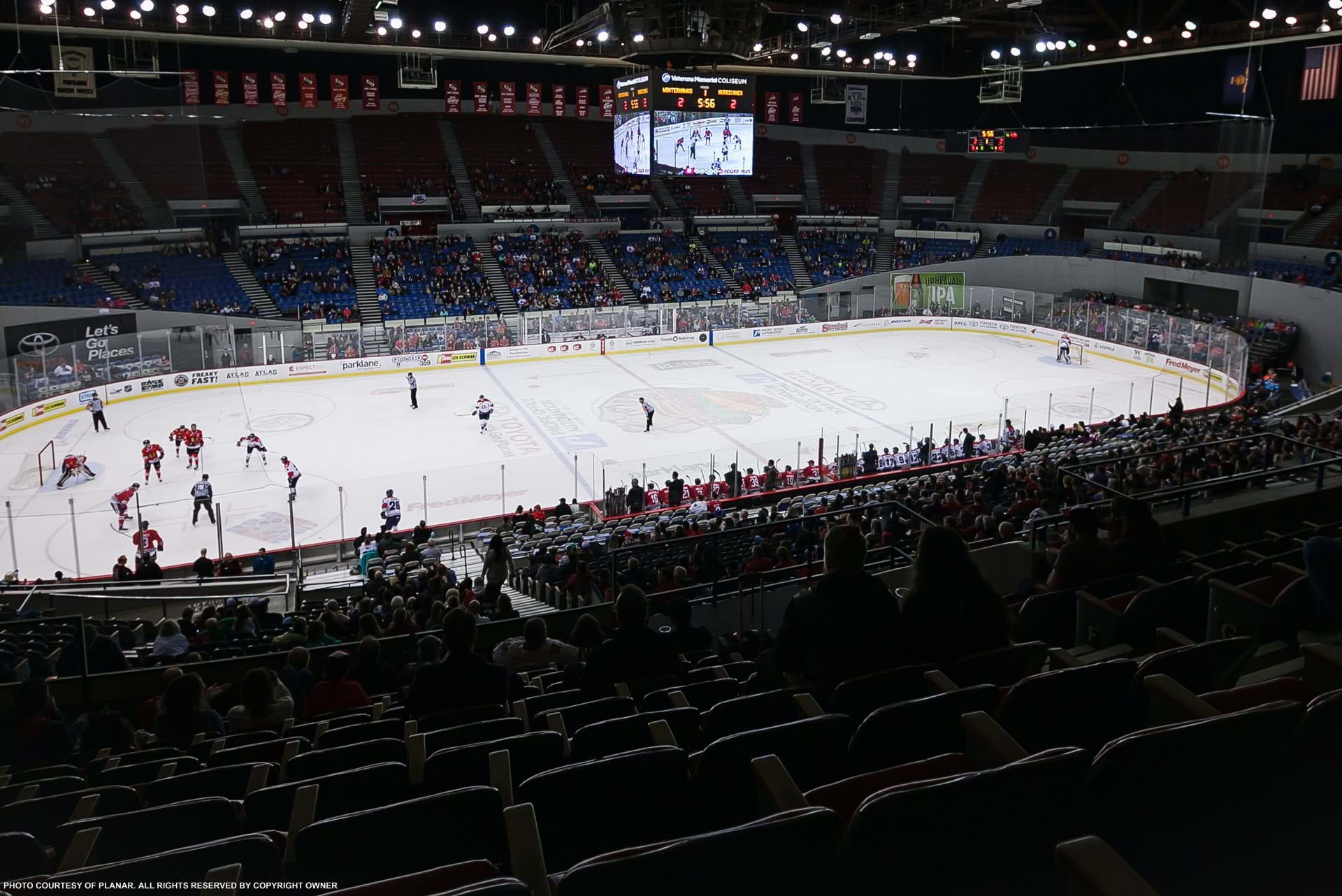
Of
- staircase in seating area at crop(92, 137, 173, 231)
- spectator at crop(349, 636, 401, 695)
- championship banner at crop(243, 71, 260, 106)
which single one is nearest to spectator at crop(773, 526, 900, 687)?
spectator at crop(349, 636, 401, 695)

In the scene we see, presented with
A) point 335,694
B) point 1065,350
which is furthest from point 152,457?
point 1065,350

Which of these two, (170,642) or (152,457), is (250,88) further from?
(170,642)

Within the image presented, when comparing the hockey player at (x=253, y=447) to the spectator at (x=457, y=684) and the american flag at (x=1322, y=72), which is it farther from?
the american flag at (x=1322, y=72)

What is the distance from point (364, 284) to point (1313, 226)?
137ft

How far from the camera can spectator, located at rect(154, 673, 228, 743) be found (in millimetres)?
5996

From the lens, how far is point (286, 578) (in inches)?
685

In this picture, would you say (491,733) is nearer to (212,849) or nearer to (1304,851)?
(212,849)

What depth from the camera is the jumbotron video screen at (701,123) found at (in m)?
28.3

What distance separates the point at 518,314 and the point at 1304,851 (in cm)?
3993

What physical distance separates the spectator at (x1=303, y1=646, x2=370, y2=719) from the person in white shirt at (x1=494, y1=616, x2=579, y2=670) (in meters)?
0.94

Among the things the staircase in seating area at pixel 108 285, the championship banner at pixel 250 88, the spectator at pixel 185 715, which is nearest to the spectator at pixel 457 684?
the spectator at pixel 185 715

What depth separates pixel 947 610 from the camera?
4.42 meters

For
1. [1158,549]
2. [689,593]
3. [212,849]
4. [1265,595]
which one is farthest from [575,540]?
[212,849]

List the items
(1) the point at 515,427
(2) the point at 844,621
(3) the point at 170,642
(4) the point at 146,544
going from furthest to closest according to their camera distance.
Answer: (1) the point at 515,427, (4) the point at 146,544, (3) the point at 170,642, (2) the point at 844,621
